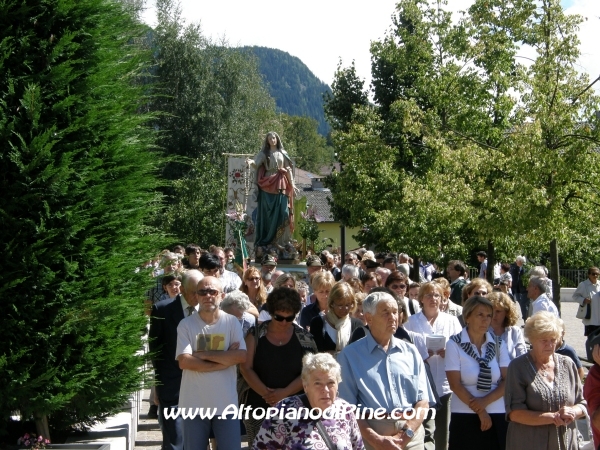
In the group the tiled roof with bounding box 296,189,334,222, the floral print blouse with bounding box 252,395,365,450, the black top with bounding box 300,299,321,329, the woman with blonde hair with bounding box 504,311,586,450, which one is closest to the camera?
the floral print blouse with bounding box 252,395,365,450

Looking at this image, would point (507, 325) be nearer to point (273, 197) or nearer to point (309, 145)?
point (273, 197)

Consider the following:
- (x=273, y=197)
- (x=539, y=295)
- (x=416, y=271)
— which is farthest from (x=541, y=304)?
(x=416, y=271)

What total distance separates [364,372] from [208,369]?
4.47ft

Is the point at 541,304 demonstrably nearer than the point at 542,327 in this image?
No

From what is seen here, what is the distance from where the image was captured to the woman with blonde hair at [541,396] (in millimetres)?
6582

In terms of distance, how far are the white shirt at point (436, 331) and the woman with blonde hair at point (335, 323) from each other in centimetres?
66

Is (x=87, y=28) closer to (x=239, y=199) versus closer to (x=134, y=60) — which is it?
(x=134, y=60)

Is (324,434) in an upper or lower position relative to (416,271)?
lower

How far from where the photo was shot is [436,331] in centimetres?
888

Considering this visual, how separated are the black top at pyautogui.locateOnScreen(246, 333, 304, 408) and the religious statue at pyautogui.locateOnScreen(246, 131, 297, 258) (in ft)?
47.9

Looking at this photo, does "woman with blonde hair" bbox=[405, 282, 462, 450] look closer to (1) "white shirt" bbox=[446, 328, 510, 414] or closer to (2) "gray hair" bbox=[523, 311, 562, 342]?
(1) "white shirt" bbox=[446, 328, 510, 414]

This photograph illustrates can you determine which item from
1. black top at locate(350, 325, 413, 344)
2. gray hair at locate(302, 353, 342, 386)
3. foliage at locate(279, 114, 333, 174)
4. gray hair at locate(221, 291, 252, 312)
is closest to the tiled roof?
foliage at locate(279, 114, 333, 174)

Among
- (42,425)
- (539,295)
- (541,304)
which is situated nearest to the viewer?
(42,425)

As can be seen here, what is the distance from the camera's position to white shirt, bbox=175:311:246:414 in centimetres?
720
